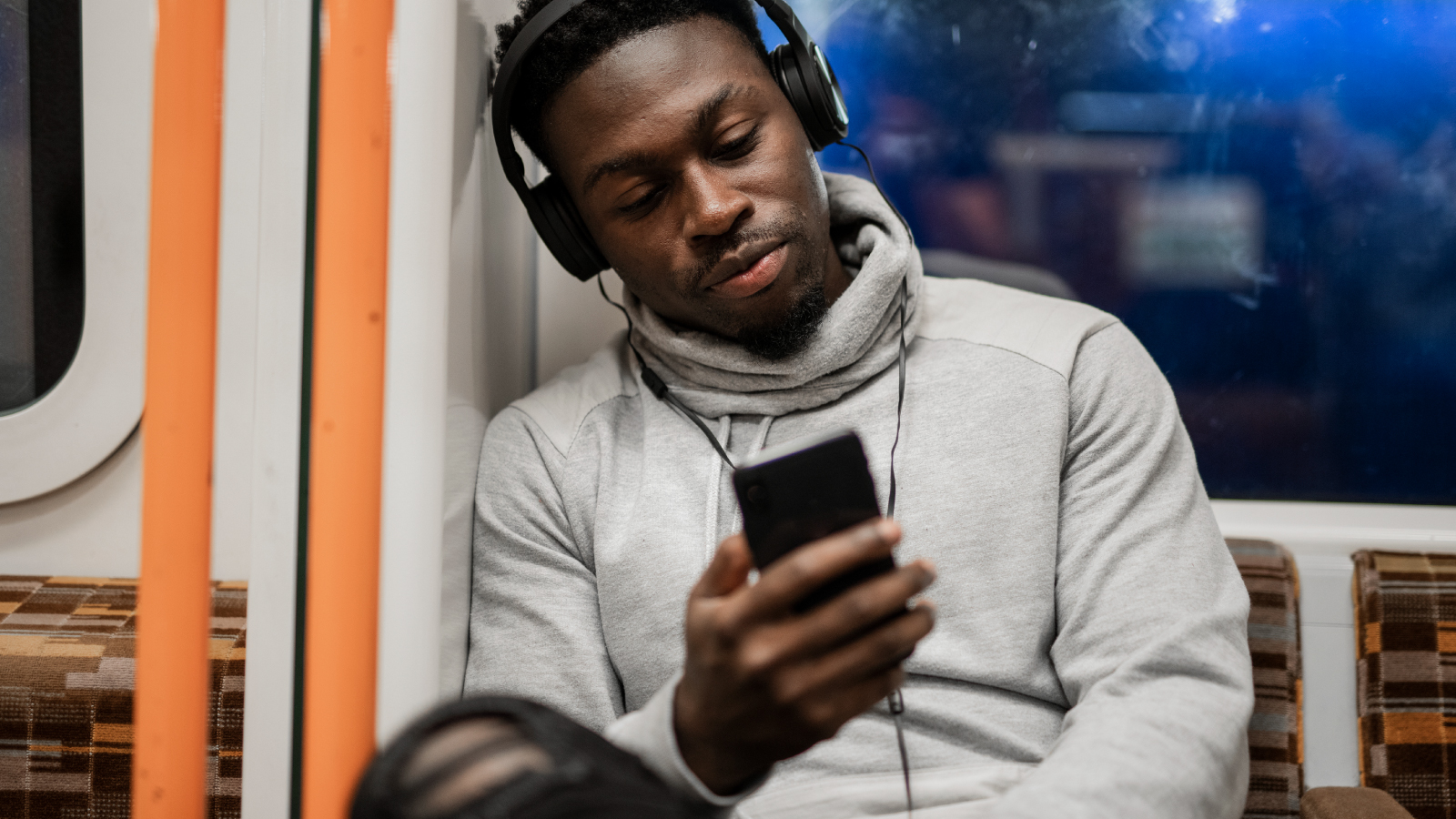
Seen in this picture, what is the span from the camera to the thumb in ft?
2.09

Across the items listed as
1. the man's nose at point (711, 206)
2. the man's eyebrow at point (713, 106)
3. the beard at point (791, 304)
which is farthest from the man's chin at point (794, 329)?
the man's eyebrow at point (713, 106)

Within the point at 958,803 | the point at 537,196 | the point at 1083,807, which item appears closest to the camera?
the point at 1083,807

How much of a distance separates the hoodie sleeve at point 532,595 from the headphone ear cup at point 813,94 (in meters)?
0.53

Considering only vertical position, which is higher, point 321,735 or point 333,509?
point 333,509

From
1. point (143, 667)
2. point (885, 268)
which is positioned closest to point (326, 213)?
point (143, 667)

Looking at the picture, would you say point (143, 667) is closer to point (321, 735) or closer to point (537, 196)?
point (321, 735)

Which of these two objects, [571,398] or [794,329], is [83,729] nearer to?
[571,398]

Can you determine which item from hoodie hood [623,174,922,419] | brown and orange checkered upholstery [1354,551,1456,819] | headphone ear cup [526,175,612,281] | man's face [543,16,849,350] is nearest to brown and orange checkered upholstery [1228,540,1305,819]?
brown and orange checkered upholstery [1354,551,1456,819]

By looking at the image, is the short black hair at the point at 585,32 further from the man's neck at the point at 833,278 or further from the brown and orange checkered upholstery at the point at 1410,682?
the brown and orange checkered upholstery at the point at 1410,682

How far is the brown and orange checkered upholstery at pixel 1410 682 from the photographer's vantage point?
122 centimetres

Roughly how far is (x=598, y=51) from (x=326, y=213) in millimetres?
689

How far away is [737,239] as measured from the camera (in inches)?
42.3

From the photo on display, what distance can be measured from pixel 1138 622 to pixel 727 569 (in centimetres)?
48

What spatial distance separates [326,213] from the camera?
0.51m
